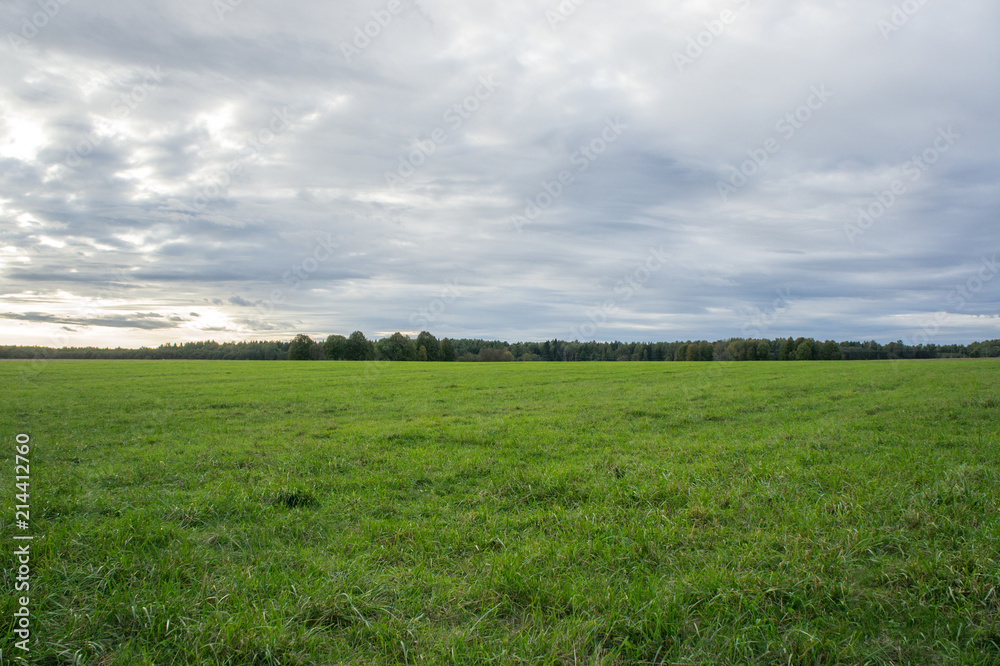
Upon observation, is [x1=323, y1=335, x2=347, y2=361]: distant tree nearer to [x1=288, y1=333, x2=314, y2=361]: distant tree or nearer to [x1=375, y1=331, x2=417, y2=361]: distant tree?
[x1=288, y1=333, x2=314, y2=361]: distant tree

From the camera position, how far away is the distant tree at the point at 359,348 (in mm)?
103125

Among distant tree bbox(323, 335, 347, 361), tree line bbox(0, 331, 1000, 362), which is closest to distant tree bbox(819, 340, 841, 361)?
tree line bbox(0, 331, 1000, 362)

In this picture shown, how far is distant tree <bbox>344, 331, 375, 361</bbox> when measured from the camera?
103125 mm

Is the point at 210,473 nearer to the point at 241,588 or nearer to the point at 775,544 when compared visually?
the point at 241,588

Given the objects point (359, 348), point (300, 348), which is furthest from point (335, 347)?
point (300, 348)

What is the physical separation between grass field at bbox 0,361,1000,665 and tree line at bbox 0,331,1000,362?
92.6 metres

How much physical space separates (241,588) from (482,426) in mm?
10224

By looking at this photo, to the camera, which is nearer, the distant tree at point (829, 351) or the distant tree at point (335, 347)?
the distant tree at point (335, 347)

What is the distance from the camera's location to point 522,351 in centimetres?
14462

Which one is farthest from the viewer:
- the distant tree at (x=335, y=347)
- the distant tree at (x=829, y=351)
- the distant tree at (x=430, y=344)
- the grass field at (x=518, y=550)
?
the distant tree at (x=829, y=351)

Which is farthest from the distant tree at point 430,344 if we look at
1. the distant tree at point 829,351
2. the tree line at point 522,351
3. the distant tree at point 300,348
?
the distant tree at point 829,351

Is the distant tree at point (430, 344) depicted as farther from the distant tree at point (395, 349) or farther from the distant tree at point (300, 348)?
the distant tree at point (300, 348)

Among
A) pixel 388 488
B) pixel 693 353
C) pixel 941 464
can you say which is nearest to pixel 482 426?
pixel 388 488

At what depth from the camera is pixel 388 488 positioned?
28.0 ft
